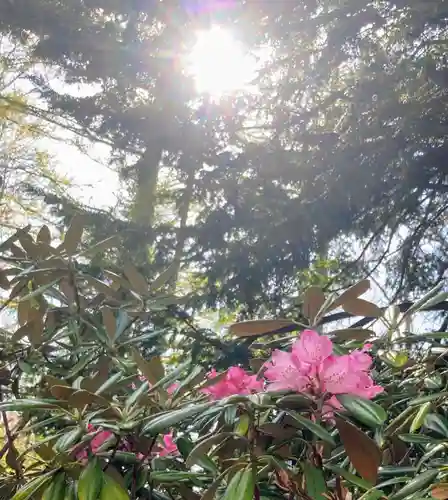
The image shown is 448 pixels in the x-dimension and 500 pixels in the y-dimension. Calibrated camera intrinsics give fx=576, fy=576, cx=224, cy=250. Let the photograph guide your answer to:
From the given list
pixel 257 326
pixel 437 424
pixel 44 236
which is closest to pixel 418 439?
pixel 437 424

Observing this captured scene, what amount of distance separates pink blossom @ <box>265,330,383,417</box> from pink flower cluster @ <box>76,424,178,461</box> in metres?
0.23

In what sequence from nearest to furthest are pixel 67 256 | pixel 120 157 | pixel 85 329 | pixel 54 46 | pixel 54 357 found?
1. pixel 67 256
2. pixel 85 329
3. pixel 54 357
4. pixel 54 46
5. pixel 120 157

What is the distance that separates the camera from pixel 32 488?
1.98ft

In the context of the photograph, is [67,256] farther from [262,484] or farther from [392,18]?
[392,18]

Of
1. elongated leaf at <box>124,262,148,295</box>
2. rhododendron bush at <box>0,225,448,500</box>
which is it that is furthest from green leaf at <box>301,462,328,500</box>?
elongated leaf at <box>124,262,148,295</box>

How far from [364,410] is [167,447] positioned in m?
0.38

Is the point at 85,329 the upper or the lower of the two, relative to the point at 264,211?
lower

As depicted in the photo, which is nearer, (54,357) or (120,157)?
(54,357)

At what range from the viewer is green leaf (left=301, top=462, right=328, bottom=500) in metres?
0.56

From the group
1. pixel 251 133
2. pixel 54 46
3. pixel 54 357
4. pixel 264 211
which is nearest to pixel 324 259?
pixel 264 211

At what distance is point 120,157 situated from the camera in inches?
196

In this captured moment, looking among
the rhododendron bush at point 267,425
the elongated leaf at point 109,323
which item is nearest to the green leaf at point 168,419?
the rhododendron bush at point 267,425

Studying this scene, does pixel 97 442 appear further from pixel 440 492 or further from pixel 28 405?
pixel 440 492

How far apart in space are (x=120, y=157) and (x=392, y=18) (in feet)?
9.33
